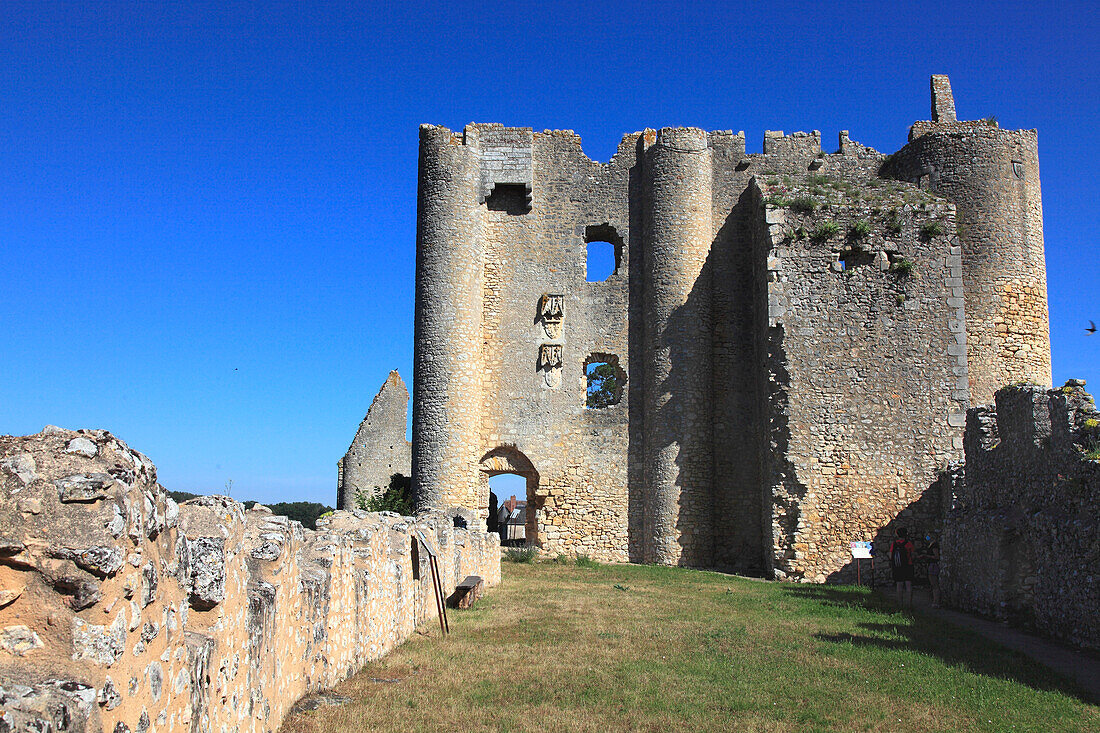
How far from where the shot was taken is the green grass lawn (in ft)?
18.4

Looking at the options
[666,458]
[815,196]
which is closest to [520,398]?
[666,458]

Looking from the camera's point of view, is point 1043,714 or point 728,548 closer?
point 1043,714

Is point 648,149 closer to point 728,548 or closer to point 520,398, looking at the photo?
point 520,398

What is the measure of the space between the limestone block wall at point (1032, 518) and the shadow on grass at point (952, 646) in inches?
31.7

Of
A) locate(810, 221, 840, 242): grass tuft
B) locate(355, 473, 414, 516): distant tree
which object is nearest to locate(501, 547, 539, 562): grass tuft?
locate(355, 473, 414, 516): distant tree

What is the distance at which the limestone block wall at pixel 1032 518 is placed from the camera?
8.44 metres

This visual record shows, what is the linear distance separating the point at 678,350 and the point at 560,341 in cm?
306

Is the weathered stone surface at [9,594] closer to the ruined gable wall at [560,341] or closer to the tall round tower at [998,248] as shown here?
the ruined gable wall at [560,341]

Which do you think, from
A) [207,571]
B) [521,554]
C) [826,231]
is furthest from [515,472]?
[207,571]

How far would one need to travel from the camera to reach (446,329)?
816 inches

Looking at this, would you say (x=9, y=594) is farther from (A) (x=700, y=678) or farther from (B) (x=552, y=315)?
(B) (x=552, y=315)

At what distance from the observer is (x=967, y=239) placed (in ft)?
61.9

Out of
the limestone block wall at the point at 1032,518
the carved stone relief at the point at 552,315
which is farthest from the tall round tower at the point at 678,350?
the limestone block wall at the point at 1032,518

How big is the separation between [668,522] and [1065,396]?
11.4 metres
